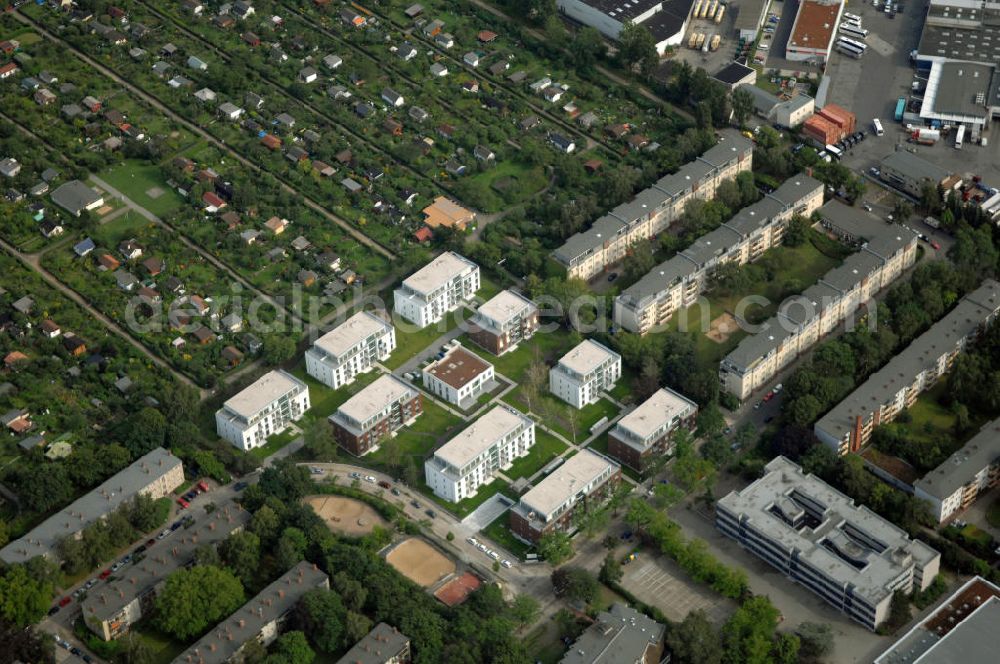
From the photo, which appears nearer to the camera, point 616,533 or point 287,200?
point 616,533

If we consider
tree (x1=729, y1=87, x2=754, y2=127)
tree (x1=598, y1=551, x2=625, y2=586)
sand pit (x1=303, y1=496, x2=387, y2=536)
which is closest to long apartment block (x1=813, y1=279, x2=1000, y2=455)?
tree (x1=598, y1=551, x2=625, y2=586)

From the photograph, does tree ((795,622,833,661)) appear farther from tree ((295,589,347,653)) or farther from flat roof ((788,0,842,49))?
flat roof ((788,0,842,49))

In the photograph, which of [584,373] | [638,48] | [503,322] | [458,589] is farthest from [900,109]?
[458,589]

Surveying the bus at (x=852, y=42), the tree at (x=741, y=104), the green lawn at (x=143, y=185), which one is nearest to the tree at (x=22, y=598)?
the green lawn at (x=143, y=185)

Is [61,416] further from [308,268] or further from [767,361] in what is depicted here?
[767,361]

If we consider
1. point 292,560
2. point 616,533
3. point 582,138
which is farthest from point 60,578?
point 582,138

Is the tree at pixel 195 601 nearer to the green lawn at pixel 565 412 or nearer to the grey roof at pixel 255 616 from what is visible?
the grey roof at pixel 255 616
